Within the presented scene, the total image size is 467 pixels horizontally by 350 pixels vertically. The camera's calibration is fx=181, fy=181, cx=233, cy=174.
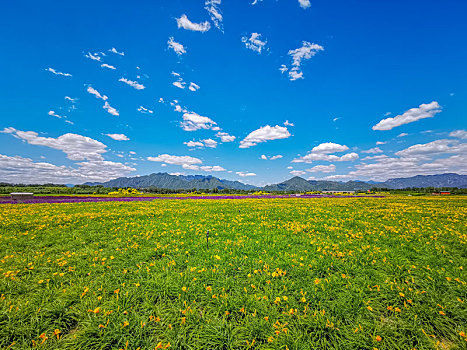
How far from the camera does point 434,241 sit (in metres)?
7.71

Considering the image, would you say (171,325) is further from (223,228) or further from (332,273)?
(223,228)

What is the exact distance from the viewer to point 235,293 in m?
4.55

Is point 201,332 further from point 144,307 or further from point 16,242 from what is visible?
point 16,242

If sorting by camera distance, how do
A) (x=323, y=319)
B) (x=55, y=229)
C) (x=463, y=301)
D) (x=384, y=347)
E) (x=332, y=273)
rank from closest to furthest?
(x=384, y=347)
(x=323, y=319)
(x=463, y=301)
(x=332, y=273)
(x=55, y=229)

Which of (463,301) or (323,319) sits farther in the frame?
(463,301)

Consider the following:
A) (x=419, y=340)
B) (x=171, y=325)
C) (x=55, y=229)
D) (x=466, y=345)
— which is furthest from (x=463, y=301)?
(x=55, y=229)

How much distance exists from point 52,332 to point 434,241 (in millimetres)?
12795

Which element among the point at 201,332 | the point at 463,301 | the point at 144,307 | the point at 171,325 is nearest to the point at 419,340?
the point at 463,301

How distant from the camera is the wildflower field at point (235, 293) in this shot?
3402mm

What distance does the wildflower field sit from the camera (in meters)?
3.40

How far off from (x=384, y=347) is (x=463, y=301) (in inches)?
110

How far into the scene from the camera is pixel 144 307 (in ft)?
13.7

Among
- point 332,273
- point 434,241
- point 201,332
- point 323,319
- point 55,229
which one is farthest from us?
point 55,229

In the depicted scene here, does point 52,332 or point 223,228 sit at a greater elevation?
point 223,228
